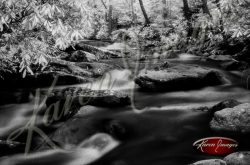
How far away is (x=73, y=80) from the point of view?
10.8 metres

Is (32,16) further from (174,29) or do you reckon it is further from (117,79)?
(174,29)

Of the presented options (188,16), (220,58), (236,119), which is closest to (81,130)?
(236,119)

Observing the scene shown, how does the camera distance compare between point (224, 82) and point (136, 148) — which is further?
point (224, 82)

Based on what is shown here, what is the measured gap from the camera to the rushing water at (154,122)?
20.1 ft

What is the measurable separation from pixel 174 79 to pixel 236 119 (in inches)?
136

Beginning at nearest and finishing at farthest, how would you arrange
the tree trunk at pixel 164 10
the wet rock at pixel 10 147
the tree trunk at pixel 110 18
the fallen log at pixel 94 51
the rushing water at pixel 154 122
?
the rushing water at pixel 154 122 < the wet rock at pixel 10 147 < the fallen log at pixel 94 51 < the tree trunk at pixel 164 10 < the tree trunk at pixel 110 18

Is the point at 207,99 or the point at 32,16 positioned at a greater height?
the point at 32,16

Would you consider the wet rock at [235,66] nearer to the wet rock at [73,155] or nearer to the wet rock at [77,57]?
the wet rock at [77,57]

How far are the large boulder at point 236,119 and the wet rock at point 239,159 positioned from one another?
5.14ft

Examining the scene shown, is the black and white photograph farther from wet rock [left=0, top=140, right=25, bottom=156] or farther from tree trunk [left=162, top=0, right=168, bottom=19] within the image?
tree trunk [left=162, top=0, right=168, bottom=19]

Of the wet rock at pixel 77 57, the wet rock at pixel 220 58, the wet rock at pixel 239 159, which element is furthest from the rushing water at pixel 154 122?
the wet rock at pixel 77 57

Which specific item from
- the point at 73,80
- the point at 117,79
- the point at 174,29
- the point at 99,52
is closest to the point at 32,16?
the point at 73,80

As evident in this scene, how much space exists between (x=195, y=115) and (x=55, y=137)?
3.47 meters

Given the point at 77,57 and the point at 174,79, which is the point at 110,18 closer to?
the point at 77,57
